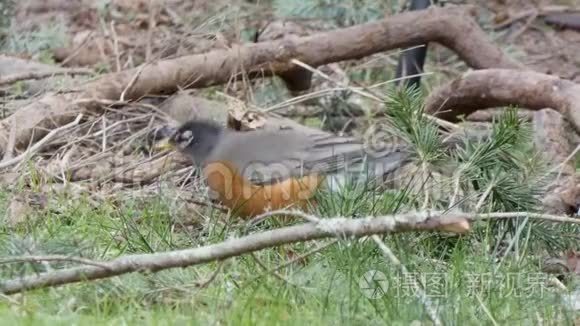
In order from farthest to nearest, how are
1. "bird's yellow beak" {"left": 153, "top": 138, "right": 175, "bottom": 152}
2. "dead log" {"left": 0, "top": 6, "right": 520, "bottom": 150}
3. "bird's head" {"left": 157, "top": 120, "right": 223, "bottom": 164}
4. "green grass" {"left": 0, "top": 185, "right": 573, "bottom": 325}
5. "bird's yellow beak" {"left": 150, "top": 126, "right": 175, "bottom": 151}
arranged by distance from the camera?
"dead log" {"left": 0, "top": 6, "right": 520, "bottom": 150}, "bird's yellow beak" {"left": 150, "top": 126, "right": 175, "bottom": 151}, "bird's yellow beak" {"left": 153, "top": 138, "right": 175, "bottom": 152}, "bird's head" {"left": 157, "top": 120, "right": 223, "bottom": 164}, "green grass" {"left": 0, "top": 185, "right": 573, "bottom": 325}

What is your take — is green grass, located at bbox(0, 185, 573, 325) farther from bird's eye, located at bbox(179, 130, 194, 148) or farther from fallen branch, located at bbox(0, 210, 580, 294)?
bird's eye, located at bbox(179, 130, 194, 148)

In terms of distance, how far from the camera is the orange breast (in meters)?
3.91

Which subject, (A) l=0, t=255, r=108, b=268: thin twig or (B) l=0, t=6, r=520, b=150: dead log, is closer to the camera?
(A) l=0, t=255, r=108, b=268: thin twig

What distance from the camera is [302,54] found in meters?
5.24

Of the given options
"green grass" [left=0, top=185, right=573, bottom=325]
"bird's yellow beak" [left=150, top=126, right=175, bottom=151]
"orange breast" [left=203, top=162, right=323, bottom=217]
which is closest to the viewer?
"green grass" [left=0, top=185, right=573, bottom=325]

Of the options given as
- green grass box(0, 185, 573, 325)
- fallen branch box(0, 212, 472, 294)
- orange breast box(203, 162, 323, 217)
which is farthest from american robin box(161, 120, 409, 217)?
fallen branch box(0, 212, 472, 294)

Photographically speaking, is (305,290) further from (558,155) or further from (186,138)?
(558,155)

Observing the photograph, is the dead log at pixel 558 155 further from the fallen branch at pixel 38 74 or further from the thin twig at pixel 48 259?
the fallen branch at pixel 38 74

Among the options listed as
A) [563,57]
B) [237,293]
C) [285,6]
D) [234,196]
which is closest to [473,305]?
[237,293]

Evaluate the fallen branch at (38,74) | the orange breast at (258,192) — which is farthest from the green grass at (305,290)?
the fallen branch at (38,74)

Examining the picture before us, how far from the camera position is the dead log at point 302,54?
5086 millimetres

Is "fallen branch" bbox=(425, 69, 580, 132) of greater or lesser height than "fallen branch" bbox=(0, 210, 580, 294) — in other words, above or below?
below

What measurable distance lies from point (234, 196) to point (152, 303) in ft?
3.94

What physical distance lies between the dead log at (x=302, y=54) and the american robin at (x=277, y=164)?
819mm
